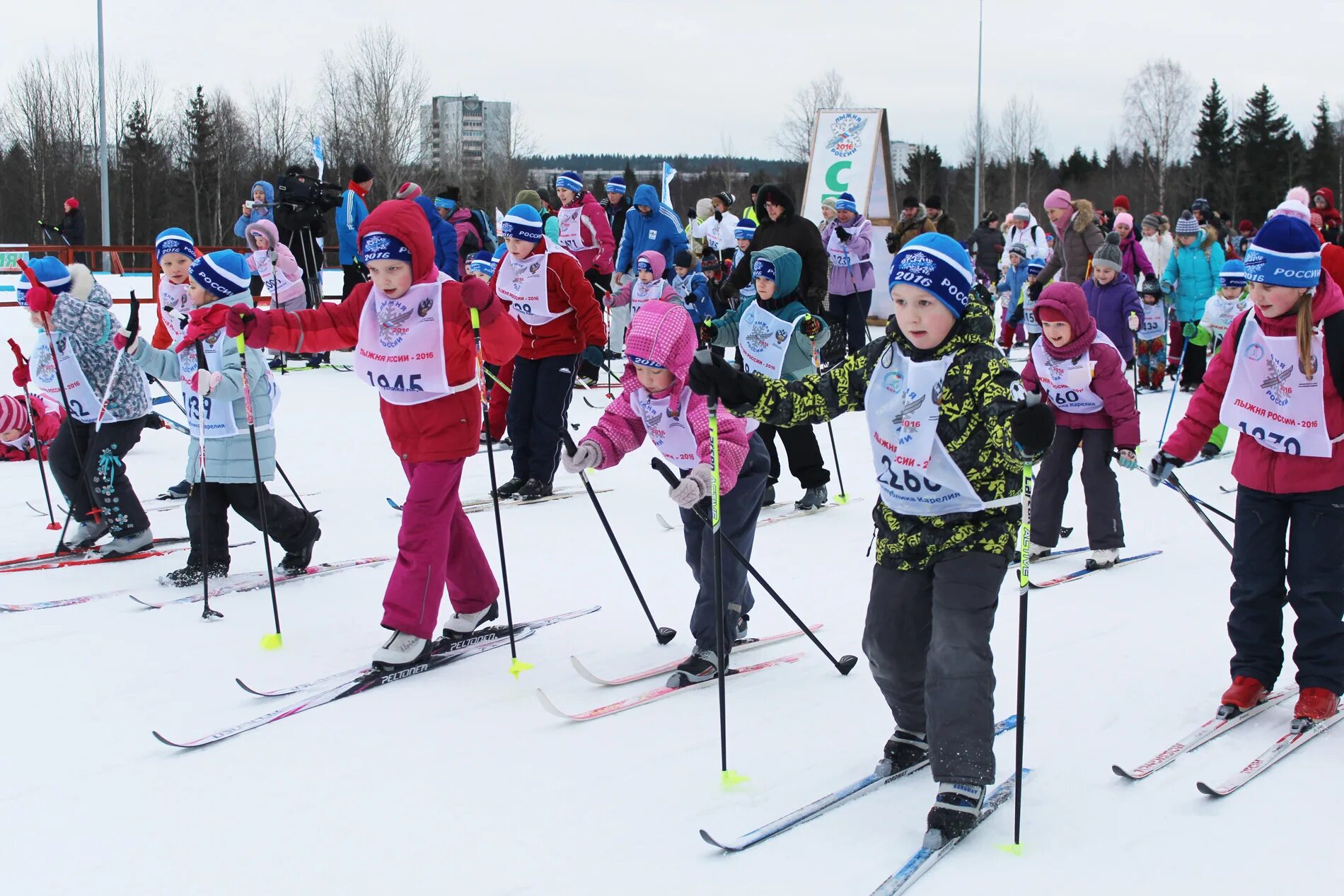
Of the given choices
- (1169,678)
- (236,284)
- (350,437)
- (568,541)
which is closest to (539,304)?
(568,541)

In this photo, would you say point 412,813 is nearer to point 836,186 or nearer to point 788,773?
point 788,773

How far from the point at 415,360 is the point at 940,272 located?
7.39 feet

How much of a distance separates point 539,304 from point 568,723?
168 inches

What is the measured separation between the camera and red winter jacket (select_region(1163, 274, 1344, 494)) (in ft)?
12.7

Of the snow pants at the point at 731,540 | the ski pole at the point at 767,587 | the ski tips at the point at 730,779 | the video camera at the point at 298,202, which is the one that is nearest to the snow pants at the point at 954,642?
the ski tips at the point at 730,779

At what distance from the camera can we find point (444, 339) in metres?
4.61

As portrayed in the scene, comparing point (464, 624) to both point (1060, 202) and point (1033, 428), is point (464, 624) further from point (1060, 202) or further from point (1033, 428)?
point (1060, 202)

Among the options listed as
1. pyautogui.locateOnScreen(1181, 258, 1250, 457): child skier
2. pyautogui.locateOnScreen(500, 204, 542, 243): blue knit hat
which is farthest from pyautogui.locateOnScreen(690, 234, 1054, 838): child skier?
pyautogui.locateOnScreen(1181, 258, 1250, 457): child skier

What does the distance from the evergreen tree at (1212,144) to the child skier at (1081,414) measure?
43961mm

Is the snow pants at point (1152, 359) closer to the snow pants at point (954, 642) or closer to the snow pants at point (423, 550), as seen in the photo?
the snow pants at point (423, 550)

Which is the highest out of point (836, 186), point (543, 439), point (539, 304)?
point (836, 186)

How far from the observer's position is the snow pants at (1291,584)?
12.9ft

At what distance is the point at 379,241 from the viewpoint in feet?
14.8

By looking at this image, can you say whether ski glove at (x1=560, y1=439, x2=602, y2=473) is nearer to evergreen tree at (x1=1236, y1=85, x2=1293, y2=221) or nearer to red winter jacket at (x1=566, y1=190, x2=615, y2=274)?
red winter jacket at (x1=566, y1=190, x2=615, y2=274)
